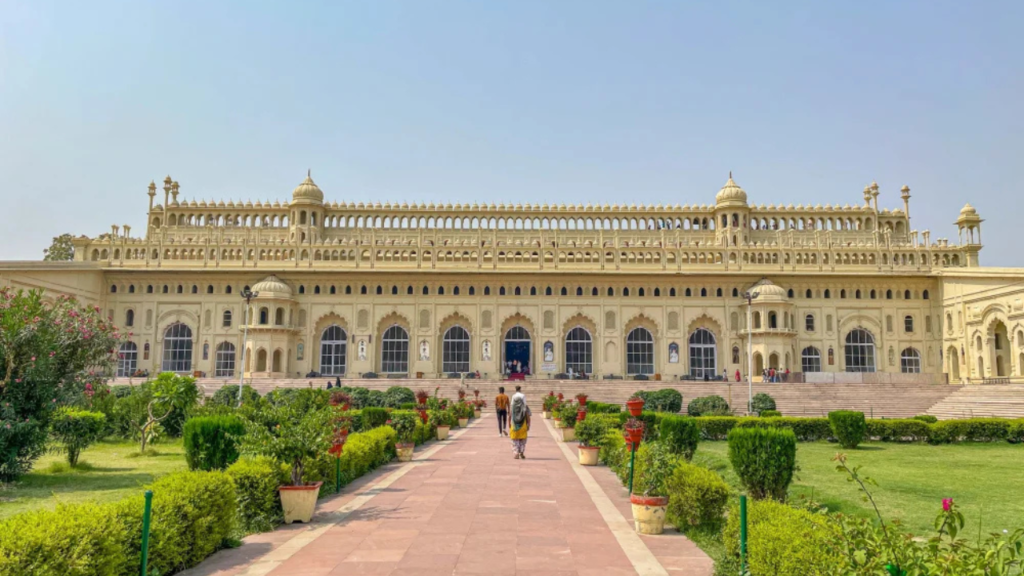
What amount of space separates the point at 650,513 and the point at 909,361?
42.3 metres

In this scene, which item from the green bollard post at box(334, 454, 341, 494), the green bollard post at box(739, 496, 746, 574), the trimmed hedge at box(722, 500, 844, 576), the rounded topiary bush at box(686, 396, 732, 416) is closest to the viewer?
the trimmed hedge at box(722, 500, 844, 576)

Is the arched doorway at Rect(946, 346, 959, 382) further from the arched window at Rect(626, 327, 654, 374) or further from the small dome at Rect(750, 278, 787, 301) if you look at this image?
the arched window at Rect(626, 327, 654, 374)

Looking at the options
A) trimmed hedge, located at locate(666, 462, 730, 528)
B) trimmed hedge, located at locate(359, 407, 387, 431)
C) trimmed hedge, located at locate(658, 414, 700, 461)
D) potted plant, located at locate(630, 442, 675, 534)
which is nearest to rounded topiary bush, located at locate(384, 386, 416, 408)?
trimmed hedge, located at locate(359, 407, 387, 431)

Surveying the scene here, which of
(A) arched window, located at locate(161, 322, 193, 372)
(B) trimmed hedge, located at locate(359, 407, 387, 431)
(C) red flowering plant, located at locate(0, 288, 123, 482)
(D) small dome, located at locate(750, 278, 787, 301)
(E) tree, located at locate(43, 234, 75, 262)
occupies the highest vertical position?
(E) tree, located at locate(43, 234, 75, 262)

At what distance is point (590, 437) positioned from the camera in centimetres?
1528

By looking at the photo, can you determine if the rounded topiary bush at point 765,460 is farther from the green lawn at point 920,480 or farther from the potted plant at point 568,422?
the potted plant at point 568,422

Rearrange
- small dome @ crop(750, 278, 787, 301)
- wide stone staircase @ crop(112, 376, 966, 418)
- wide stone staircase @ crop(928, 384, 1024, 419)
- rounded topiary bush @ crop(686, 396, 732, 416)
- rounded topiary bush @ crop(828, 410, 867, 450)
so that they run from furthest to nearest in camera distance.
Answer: small dome @ crop(750, 278, 787, 301), wide stone staircase @ crop(112, 376, 966, 418), wide stone staircase @ crop(928, 384, 1024, 419), rounded topiary bush @ crop(686, 396, 732, 416), rounded topiary bush @ crop(828, 410, 867, 450)

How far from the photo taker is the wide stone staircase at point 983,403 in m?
27.6

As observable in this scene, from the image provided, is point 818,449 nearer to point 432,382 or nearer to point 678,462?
point 678,462

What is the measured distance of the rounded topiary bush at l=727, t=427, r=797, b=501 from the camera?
9438 mm

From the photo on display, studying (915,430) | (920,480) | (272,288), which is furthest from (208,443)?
(272,288)

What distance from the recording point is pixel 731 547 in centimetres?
646

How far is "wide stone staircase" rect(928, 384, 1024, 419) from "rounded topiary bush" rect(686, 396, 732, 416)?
976cm

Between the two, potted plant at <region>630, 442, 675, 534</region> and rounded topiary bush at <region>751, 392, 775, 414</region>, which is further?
rounded topiary bush at <region>751, 392, 775, 414</region>
